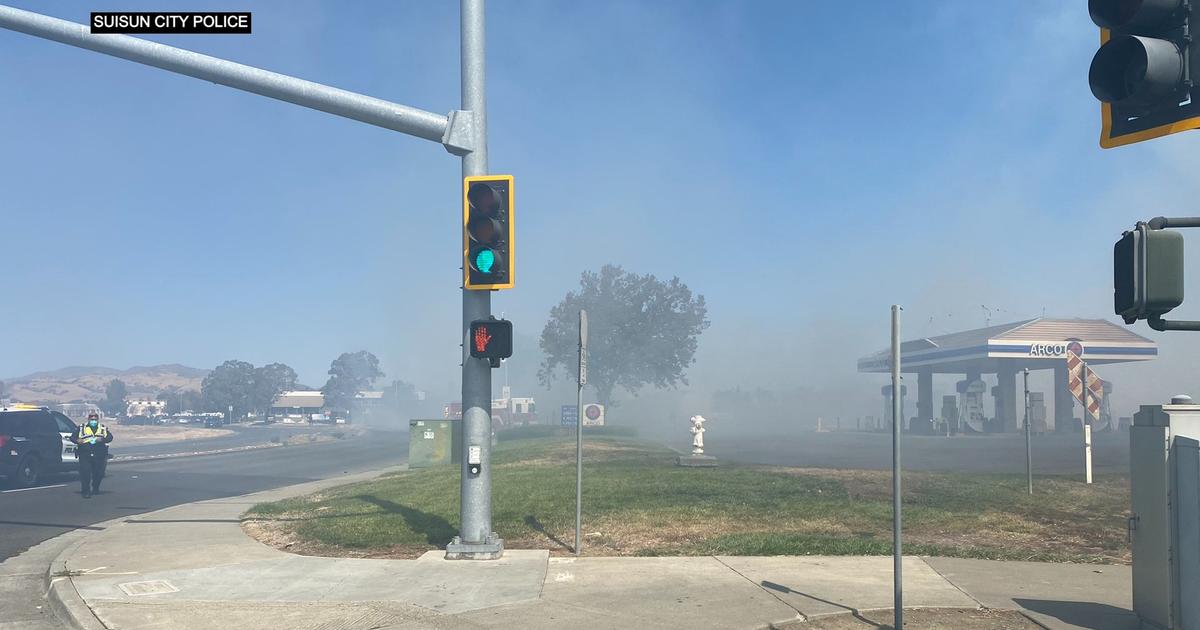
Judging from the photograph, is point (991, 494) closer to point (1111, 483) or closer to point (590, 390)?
point (1111, 483)

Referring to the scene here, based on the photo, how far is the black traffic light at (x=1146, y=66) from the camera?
11.8ft

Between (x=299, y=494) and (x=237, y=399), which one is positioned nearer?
(x=299, y=494)

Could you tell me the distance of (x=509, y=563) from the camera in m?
9.36

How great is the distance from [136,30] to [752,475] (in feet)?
46.5

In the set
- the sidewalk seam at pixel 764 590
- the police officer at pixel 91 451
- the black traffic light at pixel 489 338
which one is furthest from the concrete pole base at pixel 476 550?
the police officer at pixel 91 451

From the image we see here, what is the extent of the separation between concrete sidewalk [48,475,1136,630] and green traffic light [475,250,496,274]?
10.7 ft

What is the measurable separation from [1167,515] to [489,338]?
663 centimetres

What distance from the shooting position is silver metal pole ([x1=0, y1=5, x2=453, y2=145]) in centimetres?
→ 893

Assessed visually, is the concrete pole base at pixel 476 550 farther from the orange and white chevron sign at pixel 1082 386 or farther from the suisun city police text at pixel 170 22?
the orange and white chevron sign at pixel 1082 386

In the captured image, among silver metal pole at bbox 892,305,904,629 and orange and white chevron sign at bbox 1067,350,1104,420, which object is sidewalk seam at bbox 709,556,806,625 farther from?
orange and white chevron sign at bbox 1067,350,1104,420

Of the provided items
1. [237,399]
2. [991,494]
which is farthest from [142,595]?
[237,399]

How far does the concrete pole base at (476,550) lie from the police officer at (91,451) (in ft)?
41.9

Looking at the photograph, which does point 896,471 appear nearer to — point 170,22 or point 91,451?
point 170,22

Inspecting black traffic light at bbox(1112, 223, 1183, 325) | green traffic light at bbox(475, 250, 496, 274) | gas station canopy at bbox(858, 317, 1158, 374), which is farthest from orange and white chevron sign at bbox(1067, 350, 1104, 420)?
gas station canopy at bbox(858, 317, 1158, 374)
